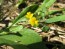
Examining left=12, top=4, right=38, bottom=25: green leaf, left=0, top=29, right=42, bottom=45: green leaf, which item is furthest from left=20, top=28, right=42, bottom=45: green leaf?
left=12, top=4, right=38, bottom=25: green leaf

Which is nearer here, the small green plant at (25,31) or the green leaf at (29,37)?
the small green plant at (25,31)

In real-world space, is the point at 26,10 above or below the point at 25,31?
above

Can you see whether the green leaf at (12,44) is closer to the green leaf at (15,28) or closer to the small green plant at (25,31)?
the small green plant at (25,31)

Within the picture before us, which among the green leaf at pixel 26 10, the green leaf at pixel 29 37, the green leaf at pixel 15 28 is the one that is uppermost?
the green leaf at pixel 26 10

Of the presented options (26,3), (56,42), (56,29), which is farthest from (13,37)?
(26,3)

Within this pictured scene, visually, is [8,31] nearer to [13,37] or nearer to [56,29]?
[13,37]

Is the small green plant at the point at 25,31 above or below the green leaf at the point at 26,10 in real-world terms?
below

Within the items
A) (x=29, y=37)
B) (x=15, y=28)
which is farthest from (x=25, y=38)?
(x=15, y=28)

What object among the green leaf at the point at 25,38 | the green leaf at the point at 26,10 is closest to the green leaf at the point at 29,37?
the green leaf at the point at 25,38

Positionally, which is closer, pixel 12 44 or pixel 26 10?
pixel 12 44

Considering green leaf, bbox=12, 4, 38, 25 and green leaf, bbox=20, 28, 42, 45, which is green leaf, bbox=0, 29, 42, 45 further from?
green leaf, bbox=12, 4, 38, 25

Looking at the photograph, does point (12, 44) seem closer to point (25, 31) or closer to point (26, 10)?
point (25, 31)
